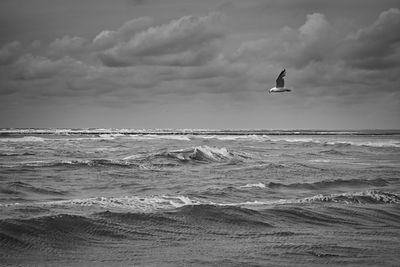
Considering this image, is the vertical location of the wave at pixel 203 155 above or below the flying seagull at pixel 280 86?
below

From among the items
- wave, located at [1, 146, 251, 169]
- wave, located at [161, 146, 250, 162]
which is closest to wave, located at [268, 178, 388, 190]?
wave, located at [1, 146, 251, 169]

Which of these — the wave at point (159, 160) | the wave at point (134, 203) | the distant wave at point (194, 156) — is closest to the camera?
the wave at point (134, 203)

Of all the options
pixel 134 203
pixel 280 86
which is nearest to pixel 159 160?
pixel 280 86

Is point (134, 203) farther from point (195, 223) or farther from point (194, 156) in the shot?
point (194, 156)

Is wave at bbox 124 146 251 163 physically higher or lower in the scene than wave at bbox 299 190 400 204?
higher

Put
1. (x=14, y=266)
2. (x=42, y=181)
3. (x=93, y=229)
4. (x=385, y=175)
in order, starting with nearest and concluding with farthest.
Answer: (x=14, y=266), (x=93, y=229), (x=42, y=181), (x=385, y=175)

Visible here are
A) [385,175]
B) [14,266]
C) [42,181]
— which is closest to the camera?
[14,266]

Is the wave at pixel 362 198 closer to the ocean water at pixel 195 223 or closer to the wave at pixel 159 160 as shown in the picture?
the ocean water at pixel 195 223

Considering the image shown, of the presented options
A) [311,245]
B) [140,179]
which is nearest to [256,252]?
[311,245]

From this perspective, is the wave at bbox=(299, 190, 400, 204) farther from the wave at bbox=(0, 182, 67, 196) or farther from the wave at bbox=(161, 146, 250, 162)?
the wave at bbox=(161, 146, 250, 162)

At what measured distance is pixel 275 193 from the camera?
11703 mm

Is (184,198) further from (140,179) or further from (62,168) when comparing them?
(62,168)

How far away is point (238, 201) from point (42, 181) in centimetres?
616

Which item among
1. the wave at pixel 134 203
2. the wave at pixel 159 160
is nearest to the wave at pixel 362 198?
the wave at pixel 134 203
